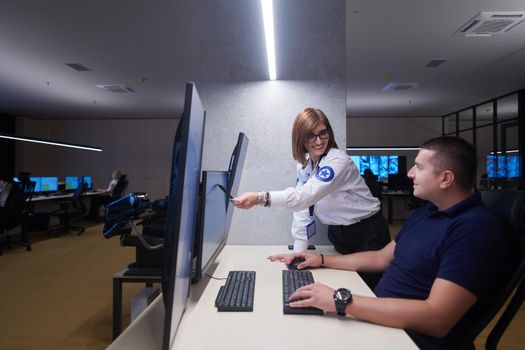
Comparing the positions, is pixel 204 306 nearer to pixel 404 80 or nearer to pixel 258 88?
pixel 258 88

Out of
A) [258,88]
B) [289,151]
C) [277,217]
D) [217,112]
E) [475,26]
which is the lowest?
[277,217]

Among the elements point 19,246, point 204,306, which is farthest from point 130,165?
point 204,306

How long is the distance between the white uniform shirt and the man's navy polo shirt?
1.57ft

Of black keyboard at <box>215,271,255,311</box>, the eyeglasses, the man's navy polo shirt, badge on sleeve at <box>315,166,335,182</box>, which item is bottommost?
black keyboard at <box>215,271,255,311</box>

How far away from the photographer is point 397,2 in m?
3.69

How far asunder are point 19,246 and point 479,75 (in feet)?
28.4

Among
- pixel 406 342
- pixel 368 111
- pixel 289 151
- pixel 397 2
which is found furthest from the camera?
pixel 368 111

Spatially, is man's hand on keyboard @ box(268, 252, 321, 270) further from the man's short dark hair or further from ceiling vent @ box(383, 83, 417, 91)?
ceiling vent @ box(383, 83, 417, 91)

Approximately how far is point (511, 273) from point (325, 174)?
824mm

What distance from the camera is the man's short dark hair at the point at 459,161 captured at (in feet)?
3.85

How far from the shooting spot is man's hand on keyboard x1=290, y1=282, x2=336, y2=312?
3.45 ft

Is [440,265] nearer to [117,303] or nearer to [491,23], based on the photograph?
[117,303]

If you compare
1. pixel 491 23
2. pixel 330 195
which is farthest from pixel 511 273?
pixel 491 23

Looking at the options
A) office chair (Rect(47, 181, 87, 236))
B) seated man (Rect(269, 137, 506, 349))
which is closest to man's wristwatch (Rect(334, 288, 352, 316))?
seated man (Rect(269, 137, 506, 349))
